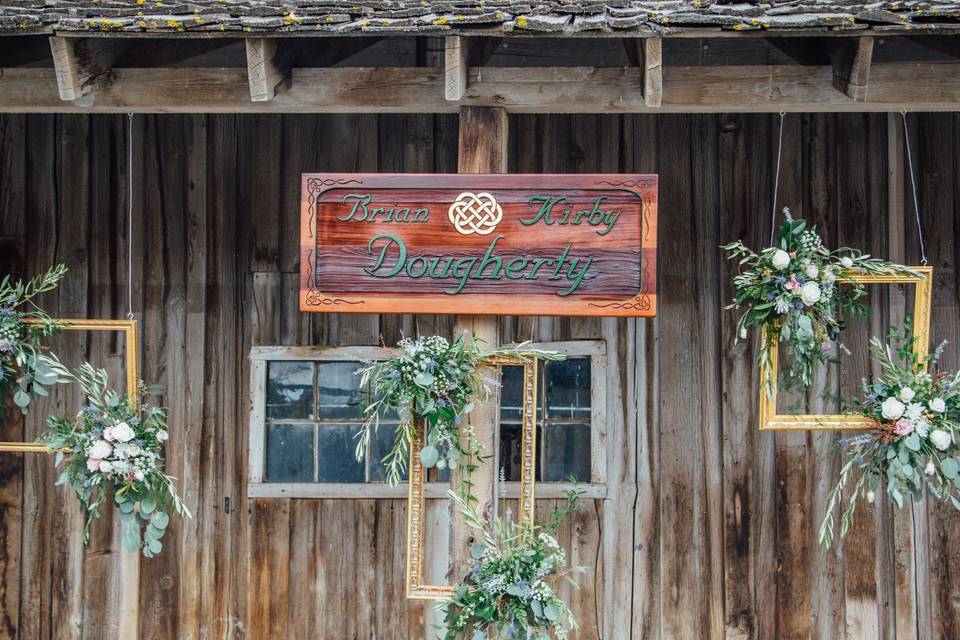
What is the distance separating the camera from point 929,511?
454cm

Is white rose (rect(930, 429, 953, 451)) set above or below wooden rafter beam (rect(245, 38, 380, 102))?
below

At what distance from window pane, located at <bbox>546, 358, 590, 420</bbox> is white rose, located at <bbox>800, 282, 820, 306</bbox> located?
1373 millimetres

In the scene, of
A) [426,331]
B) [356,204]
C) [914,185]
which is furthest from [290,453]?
[914,185]

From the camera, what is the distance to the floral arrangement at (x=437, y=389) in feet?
11.3

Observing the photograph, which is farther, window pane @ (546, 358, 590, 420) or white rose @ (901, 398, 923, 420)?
window pane @ (546, 358, 590, 420)

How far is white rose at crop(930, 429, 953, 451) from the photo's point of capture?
136 inches

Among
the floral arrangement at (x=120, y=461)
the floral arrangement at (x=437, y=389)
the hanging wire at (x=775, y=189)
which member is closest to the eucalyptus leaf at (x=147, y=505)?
the floral arrangement at (x=120, y=461)

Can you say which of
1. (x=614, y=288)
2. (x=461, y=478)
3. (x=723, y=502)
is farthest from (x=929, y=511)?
(x=461, y=478)

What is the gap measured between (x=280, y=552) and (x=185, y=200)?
6.44 feet

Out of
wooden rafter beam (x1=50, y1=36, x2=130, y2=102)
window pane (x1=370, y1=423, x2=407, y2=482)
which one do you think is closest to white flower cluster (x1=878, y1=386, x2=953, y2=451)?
window pane (x1=370, y1=423, x2=407, y2=482)

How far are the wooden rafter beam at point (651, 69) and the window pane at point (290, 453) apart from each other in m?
2.53

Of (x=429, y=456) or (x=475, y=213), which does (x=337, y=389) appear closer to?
(x=429, y=456)

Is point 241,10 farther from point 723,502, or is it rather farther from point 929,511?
point 929,511

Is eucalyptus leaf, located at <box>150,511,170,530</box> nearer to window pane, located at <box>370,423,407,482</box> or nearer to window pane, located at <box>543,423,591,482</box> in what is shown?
window pane, located at <box>370,423,407,482</box>
